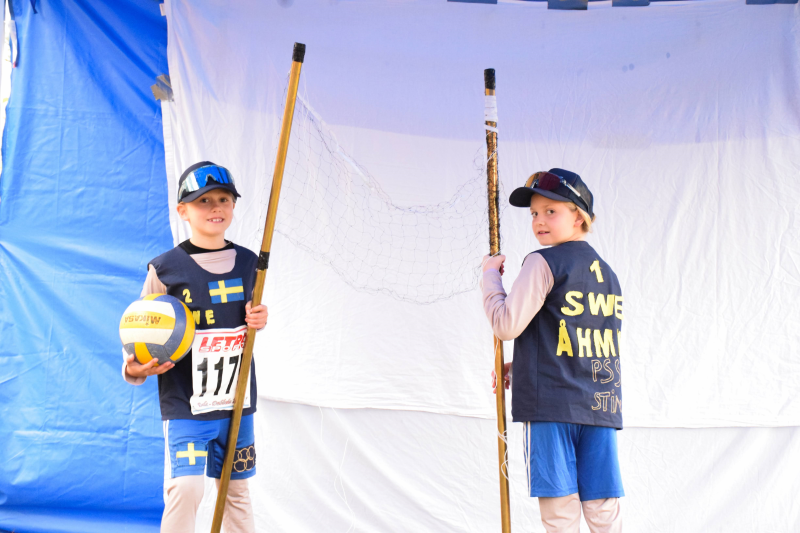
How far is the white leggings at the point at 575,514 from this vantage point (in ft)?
5.57

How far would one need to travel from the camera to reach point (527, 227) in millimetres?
2691

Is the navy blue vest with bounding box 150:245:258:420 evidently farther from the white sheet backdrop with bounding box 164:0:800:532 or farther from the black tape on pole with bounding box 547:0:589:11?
the black tape on pole with bounding box 547:0:589:11

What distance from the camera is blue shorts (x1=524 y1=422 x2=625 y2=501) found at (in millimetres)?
1687

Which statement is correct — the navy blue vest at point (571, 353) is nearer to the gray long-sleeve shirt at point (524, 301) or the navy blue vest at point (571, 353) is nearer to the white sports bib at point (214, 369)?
the gray long-sleeve shirt at point (524, 301)

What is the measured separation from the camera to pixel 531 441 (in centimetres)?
174

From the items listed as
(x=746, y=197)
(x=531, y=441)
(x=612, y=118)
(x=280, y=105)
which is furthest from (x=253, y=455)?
(x=746, y=197)

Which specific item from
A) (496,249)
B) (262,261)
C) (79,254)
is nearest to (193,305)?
(262,261)

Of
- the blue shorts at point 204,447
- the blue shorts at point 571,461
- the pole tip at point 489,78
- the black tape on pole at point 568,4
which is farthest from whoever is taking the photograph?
the black tape on pole at point 568,4

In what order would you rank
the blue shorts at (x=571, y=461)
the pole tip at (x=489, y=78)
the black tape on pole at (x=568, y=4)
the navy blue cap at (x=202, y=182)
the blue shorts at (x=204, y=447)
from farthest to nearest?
the black tape on pole at (x=568, y=4) < the pole tip at (x=489, y=78) < the navy blue cap at (x=202, y=182) < the blue shorts at (x=204, y=447) < the blue shorts at (x=571, y=461)

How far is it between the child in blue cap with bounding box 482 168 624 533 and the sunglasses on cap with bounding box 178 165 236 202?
952 millimetres

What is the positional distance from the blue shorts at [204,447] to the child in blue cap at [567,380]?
887 millimetres

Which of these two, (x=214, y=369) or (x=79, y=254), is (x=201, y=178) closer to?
(x=214, y=369)

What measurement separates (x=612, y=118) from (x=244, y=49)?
5.40ft

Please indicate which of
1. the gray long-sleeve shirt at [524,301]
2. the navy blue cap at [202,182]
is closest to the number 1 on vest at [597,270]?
the gray long-sleeve shirt at [524,301]
